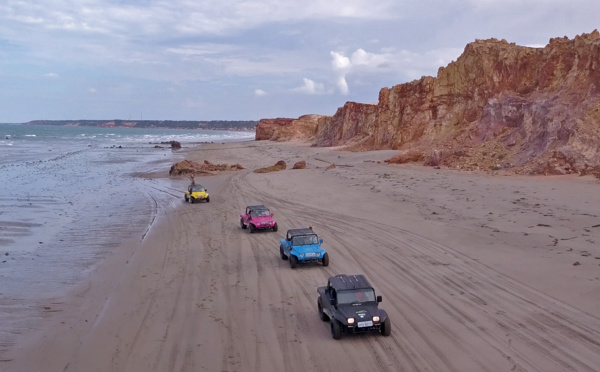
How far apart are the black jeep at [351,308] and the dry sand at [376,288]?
0.98 ft

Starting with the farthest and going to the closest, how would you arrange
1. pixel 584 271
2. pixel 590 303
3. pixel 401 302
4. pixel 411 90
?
1. pixel 411 90
2. pixel 584 271
3. pixel 401 302
4. pixel 590 303

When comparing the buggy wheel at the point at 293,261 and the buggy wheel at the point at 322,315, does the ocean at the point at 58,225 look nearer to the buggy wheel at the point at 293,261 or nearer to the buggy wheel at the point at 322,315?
the buggy wheel at the point at 293,261

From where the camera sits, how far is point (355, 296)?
11.8m

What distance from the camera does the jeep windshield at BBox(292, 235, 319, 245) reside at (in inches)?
675

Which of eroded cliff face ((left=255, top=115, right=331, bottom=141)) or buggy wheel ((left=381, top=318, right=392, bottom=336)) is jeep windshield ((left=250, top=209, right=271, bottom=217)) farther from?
eroded cliff face ((left=255, top=115, right=331, bottom=141))

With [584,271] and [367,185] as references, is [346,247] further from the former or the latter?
[367,185]

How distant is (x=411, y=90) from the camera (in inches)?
2261

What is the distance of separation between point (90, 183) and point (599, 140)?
116ft

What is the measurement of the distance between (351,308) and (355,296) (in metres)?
0.37

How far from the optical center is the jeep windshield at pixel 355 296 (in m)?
11.7

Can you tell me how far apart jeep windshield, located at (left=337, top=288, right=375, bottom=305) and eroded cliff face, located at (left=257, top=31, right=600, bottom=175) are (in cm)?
2098

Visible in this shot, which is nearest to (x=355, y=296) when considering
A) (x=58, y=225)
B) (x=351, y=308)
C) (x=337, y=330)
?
Answer: (x=351, y=308)

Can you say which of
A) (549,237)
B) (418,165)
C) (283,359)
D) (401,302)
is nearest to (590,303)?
(401,302)

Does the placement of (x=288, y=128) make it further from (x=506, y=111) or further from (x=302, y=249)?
(x=302, y=249)
